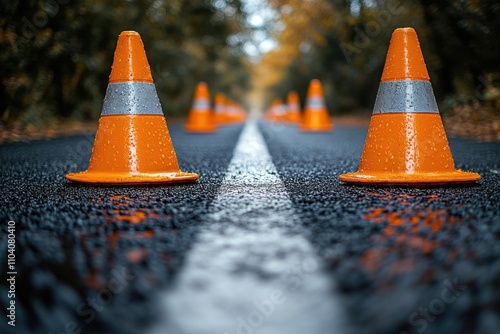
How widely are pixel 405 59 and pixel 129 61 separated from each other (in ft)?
7.00

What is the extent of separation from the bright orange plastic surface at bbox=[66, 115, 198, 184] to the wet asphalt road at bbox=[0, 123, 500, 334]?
40cm

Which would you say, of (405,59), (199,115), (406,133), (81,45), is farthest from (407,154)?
(81,45)

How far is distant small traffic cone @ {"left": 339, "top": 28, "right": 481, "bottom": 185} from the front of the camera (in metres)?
4.77

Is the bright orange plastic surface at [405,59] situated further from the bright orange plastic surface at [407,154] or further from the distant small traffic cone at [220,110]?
the distant small traffic cone at [220,110]

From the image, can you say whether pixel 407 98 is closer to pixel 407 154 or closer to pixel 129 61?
pixel 407 154

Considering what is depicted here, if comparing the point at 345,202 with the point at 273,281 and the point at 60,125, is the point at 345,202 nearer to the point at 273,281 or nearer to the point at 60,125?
the point at 273,281

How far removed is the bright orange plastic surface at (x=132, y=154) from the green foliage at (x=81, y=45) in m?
7.74

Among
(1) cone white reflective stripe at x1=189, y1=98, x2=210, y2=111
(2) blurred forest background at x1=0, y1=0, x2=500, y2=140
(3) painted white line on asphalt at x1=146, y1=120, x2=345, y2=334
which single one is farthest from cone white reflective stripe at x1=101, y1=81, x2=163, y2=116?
(1) cone white reflective stripe at x1=189, y1=98, x2=210, y2=111

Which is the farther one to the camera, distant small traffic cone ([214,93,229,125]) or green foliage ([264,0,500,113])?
distant small traffic cone ([214,93,229,125])

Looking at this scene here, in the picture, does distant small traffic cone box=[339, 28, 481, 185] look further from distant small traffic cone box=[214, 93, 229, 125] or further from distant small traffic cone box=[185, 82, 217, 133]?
distant small traffic cone box=[214, 93, 229, 125]

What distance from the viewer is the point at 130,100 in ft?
17.1

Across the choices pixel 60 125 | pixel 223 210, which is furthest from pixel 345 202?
pixel 60 125

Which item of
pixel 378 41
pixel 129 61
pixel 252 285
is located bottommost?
pixel 252 285

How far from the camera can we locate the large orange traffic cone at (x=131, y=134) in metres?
4.98
